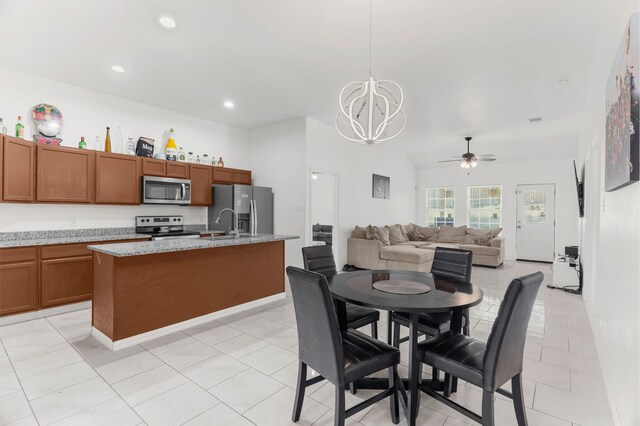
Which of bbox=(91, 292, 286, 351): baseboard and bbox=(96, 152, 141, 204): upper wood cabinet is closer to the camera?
bbox=(91, 292, 286, 351): baseboard

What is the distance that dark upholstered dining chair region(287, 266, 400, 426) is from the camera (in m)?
1.59

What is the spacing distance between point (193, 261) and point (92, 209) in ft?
6.90

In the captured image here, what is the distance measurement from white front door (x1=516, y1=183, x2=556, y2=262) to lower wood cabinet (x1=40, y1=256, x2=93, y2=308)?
8825mm

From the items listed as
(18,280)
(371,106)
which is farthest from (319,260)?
(18,280)

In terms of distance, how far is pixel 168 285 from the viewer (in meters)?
3.11

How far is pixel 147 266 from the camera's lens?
2.94 m

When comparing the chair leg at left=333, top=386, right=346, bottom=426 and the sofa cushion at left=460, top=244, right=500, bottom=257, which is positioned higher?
the sofa cushion at left=460, top=244, right=500, bottom=257

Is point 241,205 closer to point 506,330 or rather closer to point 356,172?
point 356,172

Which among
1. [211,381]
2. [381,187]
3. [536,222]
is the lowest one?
[211,381]

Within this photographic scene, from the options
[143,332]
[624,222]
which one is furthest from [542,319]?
[143,332]

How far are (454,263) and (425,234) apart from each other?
18.4ft

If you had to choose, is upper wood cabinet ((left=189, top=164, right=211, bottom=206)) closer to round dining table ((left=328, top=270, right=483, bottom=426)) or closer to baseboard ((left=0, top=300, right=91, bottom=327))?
baseboard ((left=0, top=300, right=91, bottom=327))

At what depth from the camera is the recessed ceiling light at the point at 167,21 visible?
106 inches

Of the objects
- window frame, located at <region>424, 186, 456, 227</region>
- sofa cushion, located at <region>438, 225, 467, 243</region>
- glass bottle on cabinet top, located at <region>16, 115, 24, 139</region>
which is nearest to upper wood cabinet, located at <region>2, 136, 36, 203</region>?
glass bottle on cabinet top, located at <region>16, 115, 24, 139</region>
